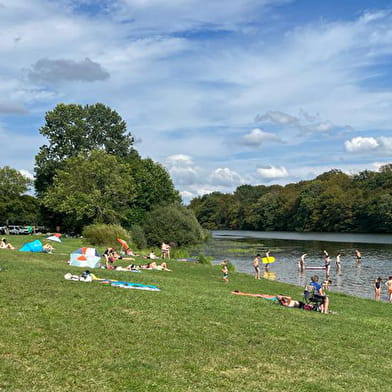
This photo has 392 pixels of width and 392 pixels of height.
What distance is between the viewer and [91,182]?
66312 millimetres

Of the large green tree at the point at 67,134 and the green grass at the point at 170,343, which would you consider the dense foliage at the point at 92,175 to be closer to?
the large green tree at the point at 67,134

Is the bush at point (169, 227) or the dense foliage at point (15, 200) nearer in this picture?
the bush at point (169, 227)

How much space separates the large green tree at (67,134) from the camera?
256 feet

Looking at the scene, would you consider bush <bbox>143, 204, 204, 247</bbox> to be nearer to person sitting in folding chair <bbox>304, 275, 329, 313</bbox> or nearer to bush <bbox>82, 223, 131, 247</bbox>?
bush <bbox>82, 223, 131, 247</bbox>

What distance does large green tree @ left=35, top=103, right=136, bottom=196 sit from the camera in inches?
3068

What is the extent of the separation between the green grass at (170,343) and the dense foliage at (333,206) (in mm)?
110575

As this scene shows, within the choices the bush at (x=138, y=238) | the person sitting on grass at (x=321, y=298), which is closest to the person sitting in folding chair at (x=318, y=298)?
the person sitting on grass at (x=321, y=298)

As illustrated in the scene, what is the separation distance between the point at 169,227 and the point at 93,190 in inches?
447

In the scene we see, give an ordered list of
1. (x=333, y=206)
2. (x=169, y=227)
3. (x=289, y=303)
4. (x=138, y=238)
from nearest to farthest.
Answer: (x=289, y=303)
(x=138, y=238)
(x=169, y=227)
(x=333, y=206)

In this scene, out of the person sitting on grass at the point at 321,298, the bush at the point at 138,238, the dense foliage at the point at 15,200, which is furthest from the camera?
the dense foliage at the point at 15,200

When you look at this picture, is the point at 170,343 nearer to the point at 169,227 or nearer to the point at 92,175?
the point at 169,227

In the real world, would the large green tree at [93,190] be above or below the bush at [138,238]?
above

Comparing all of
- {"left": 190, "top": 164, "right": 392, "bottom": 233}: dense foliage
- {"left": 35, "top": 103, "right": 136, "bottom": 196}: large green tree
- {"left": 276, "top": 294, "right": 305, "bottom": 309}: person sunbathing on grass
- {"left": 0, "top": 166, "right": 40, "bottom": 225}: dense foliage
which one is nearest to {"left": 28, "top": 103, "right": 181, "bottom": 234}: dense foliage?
{"left": 35, "top": 103, "right": 136, "bottom": 196}: large green tree

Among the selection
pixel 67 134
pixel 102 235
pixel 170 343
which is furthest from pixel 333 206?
pixel 170 343
